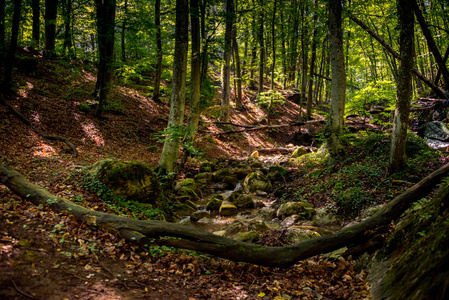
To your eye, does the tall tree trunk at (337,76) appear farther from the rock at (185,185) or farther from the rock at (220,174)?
the rock at (185,185)

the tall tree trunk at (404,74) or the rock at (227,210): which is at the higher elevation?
the tall tree trunk at (404,74)

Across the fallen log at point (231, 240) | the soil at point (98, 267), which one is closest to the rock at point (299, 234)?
the soil at point (98, 267)

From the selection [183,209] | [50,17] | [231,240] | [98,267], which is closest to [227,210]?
[183,209]

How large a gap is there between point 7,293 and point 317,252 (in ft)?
13.2

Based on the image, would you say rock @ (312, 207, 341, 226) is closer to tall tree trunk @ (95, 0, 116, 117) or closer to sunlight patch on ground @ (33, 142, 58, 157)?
sunlight patch on ground @ (33, 142, 58, 157)

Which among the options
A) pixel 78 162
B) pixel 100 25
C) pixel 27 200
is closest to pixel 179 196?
pixel 78 162

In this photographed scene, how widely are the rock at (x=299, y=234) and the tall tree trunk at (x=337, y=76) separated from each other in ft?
16.4

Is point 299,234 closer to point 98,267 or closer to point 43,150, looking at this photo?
point 98,267

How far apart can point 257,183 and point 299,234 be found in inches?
205

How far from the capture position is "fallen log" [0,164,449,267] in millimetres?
3943

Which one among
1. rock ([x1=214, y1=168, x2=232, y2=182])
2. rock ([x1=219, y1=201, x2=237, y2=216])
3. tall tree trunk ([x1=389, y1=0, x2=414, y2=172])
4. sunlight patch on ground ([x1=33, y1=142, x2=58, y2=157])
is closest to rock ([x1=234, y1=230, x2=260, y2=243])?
rock ([x1=219, y1=201, x2=237, y2=216])

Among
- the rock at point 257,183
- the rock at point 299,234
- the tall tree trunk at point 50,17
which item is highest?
the tall tree trunk at point 50,17

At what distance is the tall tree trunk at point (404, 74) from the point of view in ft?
20.3

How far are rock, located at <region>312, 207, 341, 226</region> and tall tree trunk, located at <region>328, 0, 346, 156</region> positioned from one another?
10.9ft
